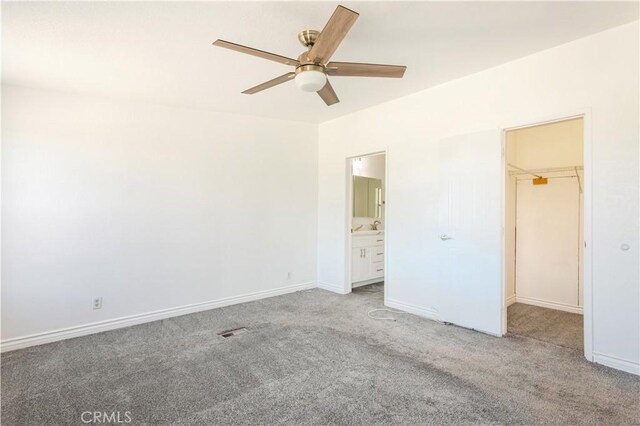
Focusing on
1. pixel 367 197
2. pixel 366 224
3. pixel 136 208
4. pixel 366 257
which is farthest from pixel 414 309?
pixel 136 208

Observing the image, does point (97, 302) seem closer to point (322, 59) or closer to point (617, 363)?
point (322, 59)

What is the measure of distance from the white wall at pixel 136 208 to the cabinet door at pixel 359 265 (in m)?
0.89

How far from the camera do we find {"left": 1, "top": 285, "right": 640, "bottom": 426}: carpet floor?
1.95 metres

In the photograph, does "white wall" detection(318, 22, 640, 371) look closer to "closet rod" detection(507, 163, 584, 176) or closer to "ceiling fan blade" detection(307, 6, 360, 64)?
"closet rod" detection(507, 163, 584, 176)

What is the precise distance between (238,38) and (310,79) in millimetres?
817

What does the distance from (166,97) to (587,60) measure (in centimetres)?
401

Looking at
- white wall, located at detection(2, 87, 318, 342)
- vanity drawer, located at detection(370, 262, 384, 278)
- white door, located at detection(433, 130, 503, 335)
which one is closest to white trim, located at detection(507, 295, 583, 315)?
white door, located at detection(433, 130, 503, 335)

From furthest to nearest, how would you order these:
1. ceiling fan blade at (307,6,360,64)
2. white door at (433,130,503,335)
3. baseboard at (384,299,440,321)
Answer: baseboard at (384,299,440,321)
white door at (433,130,503,335)
ceiling fan blade at (307,6,360,64)

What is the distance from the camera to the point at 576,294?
3.90 metres

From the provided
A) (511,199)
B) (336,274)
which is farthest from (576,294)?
(336,274)

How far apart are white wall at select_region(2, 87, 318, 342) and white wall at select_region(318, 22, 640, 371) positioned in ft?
3.77

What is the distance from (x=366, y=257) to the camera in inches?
206

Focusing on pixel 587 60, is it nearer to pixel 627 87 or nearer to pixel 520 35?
pixel 627 87

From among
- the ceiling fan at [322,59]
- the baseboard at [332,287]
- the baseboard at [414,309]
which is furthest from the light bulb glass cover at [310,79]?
the baseboard at [332,287]
